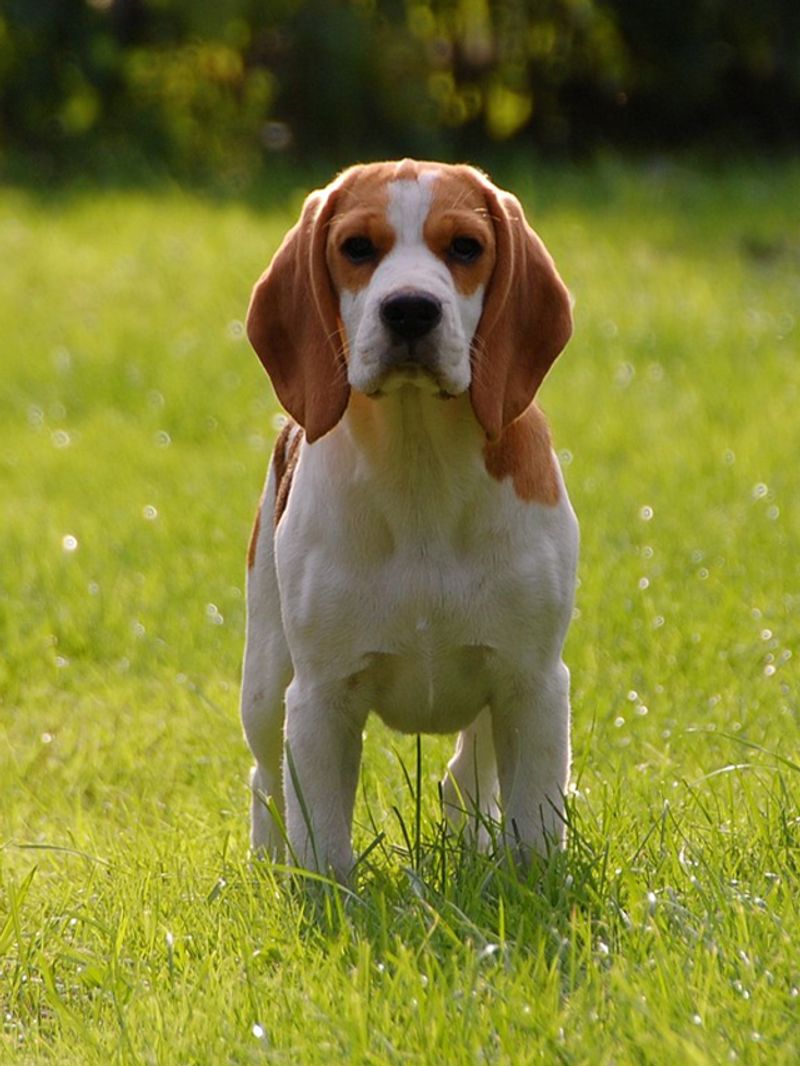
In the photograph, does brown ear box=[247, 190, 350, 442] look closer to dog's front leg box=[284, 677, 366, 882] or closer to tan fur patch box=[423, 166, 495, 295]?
tan fur patch box=[423, 166, 495, 295]

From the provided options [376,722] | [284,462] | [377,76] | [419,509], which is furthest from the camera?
[377,76]

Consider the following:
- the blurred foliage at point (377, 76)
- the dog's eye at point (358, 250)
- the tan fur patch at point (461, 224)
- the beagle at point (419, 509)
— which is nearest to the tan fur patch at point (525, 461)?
the beagle at point (419, 509)

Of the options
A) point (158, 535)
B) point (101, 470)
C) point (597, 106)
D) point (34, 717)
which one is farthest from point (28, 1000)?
point (597, 106)

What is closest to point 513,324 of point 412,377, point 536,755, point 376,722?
point 412,377

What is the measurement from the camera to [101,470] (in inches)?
340

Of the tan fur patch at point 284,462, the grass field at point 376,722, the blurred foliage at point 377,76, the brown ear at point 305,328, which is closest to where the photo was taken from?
the grass field at point 376,722

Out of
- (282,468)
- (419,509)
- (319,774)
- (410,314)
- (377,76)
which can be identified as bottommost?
(377,76)

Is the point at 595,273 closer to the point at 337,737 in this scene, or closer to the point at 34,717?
the point at 34,717

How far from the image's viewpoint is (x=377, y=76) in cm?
1376

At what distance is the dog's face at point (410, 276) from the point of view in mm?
3965

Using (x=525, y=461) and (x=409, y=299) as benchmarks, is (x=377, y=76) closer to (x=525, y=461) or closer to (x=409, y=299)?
(x=525, y=461)

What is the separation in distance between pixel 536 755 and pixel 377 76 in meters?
10.1

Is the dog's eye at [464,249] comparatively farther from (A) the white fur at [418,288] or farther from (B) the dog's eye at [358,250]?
(B) the dog's eye at [358,250]

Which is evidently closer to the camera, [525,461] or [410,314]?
[410,314]
